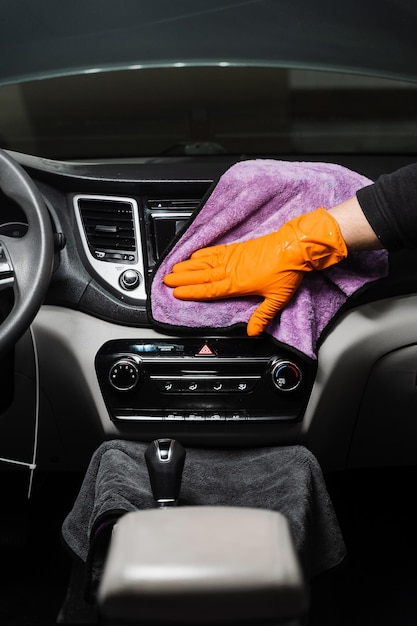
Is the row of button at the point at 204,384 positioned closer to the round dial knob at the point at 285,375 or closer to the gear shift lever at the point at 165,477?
the round dial knob at the point at 285,375

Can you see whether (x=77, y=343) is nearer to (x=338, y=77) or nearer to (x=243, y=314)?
(x=243, y=314)

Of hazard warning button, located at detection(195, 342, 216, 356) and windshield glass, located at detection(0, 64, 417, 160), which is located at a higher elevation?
windshield glass, located at detection(0, 64, 417, 160)

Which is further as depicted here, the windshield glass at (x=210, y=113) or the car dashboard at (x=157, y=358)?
A: the windshield glass at (x=210, y=113)

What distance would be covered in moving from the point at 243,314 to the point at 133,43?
0.75 m

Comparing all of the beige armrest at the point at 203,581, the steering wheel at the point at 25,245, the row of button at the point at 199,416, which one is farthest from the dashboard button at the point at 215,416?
the beige armrest at the point at 203,581

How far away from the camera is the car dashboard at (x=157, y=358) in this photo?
1171mm

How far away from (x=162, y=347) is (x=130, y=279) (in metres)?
0.14

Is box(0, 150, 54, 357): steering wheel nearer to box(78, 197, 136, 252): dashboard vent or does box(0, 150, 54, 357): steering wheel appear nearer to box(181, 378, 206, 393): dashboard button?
box(78, 197, 136, 252): dashboard vent

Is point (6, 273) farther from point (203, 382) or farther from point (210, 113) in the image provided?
point (210, 113)

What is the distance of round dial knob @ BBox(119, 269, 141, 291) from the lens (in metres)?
1.21

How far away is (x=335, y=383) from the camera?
120 centimetres

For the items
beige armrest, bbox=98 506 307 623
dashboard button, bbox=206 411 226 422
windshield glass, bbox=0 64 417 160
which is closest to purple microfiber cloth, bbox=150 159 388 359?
dashboard button, bbox=206 411 226 422

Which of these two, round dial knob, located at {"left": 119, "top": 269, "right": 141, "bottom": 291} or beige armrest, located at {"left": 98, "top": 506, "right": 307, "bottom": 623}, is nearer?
beige armrest, located at {"left": 98, "top": 506, "right": 307, "bottom": 623}

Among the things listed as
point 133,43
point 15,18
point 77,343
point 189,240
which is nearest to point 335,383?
point 189,240
